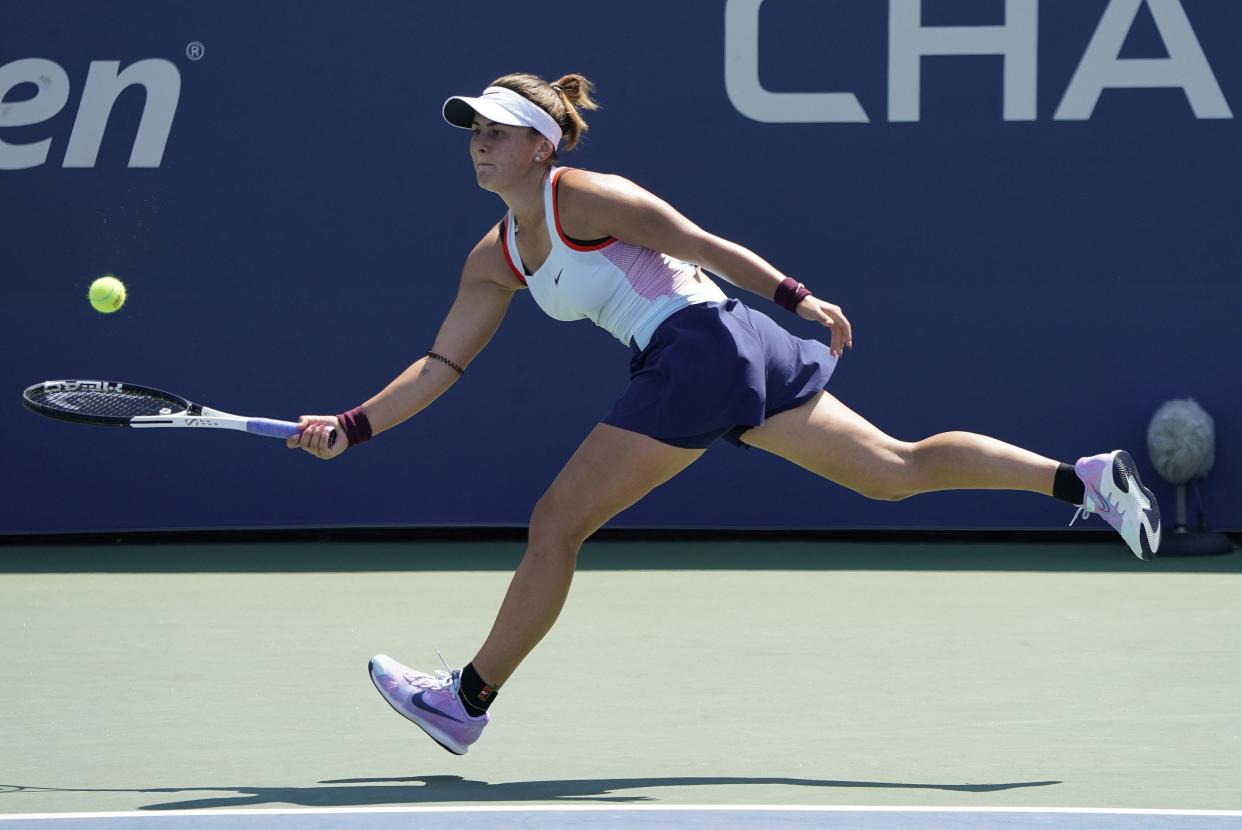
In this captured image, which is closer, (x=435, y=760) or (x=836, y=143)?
(x=435, y=760)

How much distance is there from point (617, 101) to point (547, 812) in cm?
452

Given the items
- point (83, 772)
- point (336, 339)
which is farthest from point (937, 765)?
point (336, 339)

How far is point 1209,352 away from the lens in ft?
24.3

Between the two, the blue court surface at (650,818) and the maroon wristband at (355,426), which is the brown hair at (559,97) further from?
the blue court surface at (650,818)

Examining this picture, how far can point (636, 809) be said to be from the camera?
3434 mm

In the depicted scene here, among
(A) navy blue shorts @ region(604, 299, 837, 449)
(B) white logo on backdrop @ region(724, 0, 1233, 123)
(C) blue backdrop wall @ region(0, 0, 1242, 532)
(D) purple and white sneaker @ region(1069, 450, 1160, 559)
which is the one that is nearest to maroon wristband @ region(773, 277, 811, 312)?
(A) navy blue shorts @ region(604, 299, 837, 449)

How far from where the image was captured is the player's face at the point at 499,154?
13.2 feet

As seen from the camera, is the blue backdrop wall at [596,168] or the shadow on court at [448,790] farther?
the blue backdrop wall at [596,168]

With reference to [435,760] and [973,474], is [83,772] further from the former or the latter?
[973,474]

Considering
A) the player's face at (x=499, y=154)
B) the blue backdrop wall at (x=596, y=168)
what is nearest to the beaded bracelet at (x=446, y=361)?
the player's face at (x=499, y=154)

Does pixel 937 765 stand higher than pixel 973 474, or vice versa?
pixel 973 474

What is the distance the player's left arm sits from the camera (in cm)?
382

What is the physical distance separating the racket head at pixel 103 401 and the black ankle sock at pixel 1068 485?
1834 mm

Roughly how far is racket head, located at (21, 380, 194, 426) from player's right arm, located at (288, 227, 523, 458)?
0.39 meters
